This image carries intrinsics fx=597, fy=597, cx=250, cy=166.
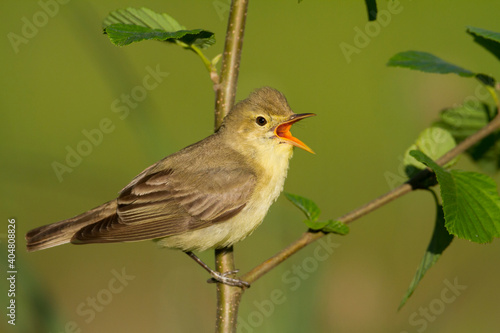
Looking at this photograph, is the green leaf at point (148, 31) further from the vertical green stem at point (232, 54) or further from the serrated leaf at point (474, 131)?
the serrated leaf at point (474, 131)

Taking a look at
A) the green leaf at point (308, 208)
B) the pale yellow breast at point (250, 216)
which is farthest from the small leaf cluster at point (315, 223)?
the pale yellow breast at point (250, 216)

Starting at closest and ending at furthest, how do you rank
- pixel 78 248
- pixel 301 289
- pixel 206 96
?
pixel 301 289 < pixel 78 248 < pixel 206 96

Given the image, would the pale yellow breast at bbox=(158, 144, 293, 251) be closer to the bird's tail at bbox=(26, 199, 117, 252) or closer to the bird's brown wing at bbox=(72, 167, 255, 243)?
the bird's brown wing at bbox=(72, 167, 255, 243)

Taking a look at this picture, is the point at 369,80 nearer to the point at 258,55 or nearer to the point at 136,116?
the point at 258,55

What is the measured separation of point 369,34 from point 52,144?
4110mm

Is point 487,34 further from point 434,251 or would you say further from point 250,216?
point 250,216

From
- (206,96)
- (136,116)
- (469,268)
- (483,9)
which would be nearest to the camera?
(136,116)

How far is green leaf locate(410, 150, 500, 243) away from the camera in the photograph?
2.21m

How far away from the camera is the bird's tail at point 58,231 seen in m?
3.24

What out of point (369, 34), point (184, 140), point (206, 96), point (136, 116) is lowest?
point (136, 116)

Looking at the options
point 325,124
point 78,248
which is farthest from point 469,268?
point 78,248

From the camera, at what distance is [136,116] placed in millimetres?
3443

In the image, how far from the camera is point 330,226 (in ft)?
7.89

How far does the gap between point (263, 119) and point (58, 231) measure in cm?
134
